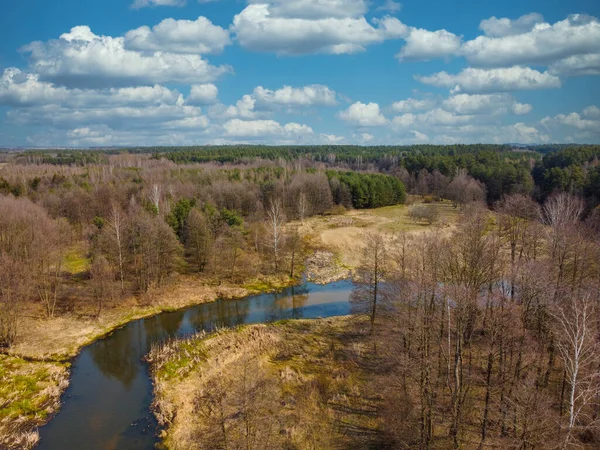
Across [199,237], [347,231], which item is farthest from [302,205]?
[199,237]

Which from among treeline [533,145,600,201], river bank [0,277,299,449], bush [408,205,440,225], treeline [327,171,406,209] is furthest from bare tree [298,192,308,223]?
treeline [533,145,600,201]

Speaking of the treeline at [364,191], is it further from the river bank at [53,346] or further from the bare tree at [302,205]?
the river bank at [53,346]

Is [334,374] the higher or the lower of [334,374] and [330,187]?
the lower

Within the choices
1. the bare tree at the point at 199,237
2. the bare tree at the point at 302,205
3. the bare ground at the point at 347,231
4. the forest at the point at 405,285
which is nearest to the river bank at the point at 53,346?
the forest at the point at 405,285

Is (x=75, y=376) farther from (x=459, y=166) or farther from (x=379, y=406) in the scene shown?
(x=459, y=166)

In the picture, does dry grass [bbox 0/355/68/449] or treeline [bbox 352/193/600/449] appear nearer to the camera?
treeline [bbox 352/193/600/449]

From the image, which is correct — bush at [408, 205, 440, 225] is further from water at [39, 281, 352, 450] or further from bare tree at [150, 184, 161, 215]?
bare tree at [150, 184, 161, 215]

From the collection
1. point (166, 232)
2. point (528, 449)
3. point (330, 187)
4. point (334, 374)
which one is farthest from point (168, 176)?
point (528, 449)
